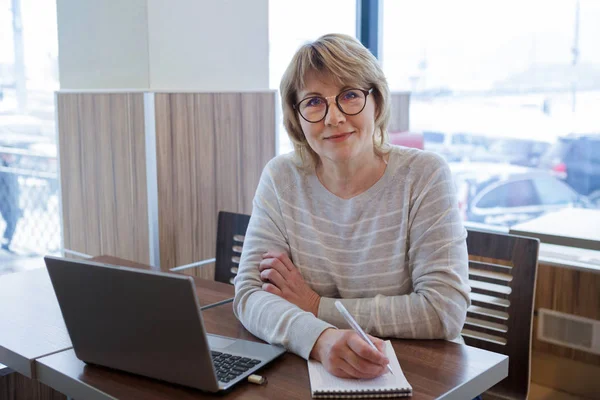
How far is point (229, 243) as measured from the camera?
2.03m

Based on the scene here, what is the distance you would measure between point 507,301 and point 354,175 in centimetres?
48

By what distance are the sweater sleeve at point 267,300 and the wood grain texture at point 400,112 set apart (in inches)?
51.4

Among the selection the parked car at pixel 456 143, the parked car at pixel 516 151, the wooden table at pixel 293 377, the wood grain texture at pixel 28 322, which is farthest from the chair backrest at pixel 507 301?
the parked car at pixel 456 143

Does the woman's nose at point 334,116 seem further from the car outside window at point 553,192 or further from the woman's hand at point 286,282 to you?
the car outside window at point 553,192

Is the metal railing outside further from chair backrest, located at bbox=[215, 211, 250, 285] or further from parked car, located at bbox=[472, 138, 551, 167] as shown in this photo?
parked car, located at bbox=[472, 138, 551, 167]

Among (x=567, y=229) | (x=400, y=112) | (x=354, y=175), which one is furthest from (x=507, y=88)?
(x=354, y=175)

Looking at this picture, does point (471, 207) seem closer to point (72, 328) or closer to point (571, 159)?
point (571, 159)

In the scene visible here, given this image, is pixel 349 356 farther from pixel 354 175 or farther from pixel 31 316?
pixel 31 316

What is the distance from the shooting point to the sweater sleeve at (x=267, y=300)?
1253 millimetres

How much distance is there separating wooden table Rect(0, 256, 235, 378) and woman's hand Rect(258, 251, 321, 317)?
0.76 feet

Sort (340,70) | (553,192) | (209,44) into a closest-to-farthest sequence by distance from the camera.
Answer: (340,70), (209,44), (553,192)

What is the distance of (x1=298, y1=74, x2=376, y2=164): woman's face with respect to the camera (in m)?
1.50

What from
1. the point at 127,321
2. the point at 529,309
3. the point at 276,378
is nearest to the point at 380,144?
the point at 529,309

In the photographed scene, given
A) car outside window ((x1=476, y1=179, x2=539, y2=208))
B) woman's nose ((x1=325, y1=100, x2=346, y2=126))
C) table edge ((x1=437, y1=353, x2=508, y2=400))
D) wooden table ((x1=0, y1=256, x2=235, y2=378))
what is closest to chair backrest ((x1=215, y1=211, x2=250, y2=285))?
wooden table ((x1=0, y1=256, x2=235, y2=378))
